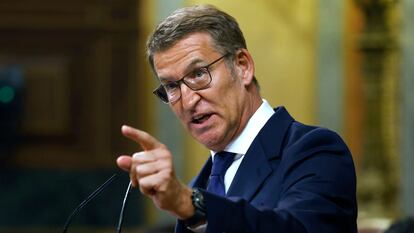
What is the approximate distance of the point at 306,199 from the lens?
2.83 metres

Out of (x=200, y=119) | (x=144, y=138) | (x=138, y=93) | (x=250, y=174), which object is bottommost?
(x=138, y=93)

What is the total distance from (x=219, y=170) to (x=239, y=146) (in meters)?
0.08

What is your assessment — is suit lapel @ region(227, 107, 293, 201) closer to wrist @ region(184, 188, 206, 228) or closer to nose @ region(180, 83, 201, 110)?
nose @ region(180, 83, 201, 110)

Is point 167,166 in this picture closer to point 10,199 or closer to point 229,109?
point 229,109

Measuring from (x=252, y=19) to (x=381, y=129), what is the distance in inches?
47.6

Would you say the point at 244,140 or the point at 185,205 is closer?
the point at 185,205

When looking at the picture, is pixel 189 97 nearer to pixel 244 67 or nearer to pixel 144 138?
pixel 244 67

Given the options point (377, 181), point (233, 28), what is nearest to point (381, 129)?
point (377, 181)

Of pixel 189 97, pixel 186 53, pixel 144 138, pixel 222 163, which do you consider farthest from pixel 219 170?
pixel 144 138

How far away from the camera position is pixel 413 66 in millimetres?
8641

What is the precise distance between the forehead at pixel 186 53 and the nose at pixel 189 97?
5 cm

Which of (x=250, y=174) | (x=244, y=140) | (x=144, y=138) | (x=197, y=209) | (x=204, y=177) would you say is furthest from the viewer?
(x=204, y=177)

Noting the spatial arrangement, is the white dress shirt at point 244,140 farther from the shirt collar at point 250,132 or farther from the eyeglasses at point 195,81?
the eyeglasses at point 195,81

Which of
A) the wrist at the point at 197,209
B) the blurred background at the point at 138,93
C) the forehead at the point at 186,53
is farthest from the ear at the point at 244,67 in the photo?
the blurred background at the point at 138,93
